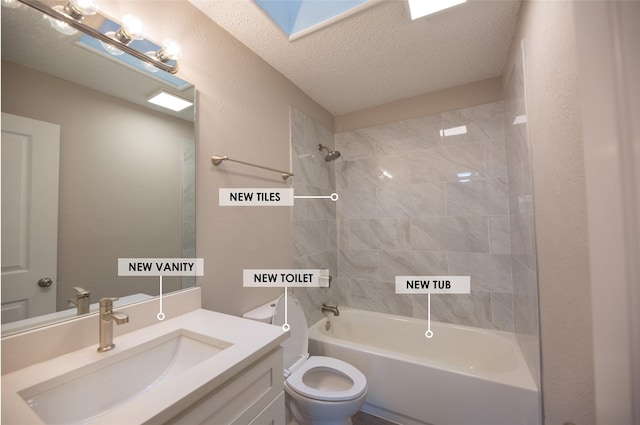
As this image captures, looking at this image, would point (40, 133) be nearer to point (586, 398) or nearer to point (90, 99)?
point (90, 99)

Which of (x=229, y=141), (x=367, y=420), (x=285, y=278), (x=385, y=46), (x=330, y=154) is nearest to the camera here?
(x=229, y=141)

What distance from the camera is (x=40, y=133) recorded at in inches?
31.8

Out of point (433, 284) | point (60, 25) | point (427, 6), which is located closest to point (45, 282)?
point (60, 25)

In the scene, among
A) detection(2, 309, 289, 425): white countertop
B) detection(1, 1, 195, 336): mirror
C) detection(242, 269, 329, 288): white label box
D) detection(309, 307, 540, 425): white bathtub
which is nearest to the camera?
detection(2, 309, 289, 425): white countertop

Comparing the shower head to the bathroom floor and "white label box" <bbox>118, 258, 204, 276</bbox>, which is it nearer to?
"white label box" <bbox>118, 258, 204, 276</bbox>

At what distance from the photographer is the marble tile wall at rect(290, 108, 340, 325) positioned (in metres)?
1.95

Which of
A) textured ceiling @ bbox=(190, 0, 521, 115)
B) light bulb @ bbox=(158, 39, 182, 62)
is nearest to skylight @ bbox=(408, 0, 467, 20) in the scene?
textured ceiling @ bbox=(190, 0, 521, 115)

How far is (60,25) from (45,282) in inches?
34.0

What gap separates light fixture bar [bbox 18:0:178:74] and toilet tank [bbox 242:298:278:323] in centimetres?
129

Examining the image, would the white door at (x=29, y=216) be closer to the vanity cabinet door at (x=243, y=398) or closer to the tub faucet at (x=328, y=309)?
the vanity cabinet door at (x=243, y=398)

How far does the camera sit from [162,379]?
893 millimetres

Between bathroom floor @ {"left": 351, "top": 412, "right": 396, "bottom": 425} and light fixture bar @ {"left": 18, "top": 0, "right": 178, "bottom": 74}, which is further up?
light fixture bar @ {"left": 18, "top": 0, "right": 178, "bottom": 74}

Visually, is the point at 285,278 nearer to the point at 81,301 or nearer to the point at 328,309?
the point at 328,309

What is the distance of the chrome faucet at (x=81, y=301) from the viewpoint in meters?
0.87
